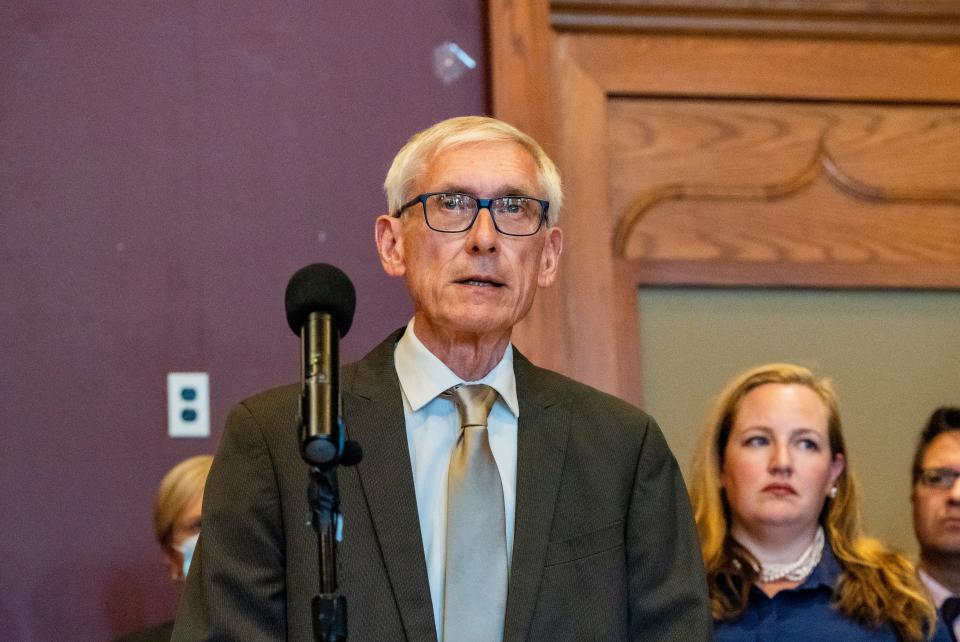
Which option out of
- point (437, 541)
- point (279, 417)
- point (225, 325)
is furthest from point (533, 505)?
point (225, 325)

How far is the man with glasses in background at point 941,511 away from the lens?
3.09 metres

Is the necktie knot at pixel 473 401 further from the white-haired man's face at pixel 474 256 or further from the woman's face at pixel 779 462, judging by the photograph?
the woman's face at pixel 779 462

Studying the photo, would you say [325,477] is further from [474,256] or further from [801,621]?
[801,621]

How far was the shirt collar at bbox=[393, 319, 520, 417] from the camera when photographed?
2.04m

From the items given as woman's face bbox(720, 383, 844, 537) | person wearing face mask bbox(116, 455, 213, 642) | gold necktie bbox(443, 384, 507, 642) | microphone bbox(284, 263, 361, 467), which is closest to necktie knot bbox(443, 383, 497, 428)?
gold necktie bbox(443, 384, 507, 642)

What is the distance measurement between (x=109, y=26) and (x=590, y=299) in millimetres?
1393

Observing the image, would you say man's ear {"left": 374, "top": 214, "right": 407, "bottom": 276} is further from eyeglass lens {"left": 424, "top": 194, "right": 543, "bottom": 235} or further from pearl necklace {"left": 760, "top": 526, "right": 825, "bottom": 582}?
pearl necklace {"left": 760, "top": 526, "right": 825, "bottom": 582}

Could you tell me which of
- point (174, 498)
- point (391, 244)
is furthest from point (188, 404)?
point (391, 244)

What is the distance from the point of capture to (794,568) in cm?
287

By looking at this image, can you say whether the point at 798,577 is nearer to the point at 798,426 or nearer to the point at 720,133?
the point at 798,426

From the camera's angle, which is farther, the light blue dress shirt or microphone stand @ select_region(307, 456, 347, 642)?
the light blue dress shirt

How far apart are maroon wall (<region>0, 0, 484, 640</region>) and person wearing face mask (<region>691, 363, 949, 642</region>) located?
916 millimetres

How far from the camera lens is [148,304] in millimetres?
3320

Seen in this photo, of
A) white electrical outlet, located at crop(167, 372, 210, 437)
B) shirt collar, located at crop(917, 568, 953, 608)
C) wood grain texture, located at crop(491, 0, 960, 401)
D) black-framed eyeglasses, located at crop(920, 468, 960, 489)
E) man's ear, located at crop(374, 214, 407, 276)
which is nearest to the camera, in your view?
man's ear, located at crop(374, 214, 407, 276)
